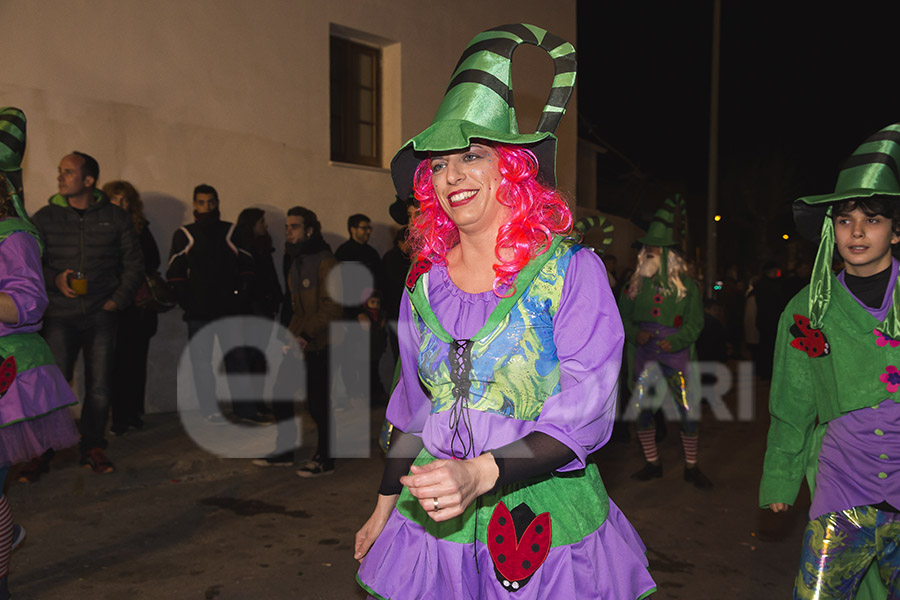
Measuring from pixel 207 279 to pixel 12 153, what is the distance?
3463 millimetres

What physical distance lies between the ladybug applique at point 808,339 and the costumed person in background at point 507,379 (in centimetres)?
135

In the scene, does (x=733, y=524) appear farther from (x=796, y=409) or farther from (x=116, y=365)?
(x=116, y=365)

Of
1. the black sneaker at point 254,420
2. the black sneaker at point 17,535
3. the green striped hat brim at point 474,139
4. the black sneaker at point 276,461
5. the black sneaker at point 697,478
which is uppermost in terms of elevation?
the green striped hat brim at point 474,139

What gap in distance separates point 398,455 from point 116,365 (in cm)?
587

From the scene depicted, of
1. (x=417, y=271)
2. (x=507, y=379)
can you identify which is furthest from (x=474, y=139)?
(x=507, y=379)

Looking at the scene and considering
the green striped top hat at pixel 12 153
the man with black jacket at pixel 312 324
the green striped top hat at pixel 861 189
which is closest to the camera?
the green striped top hat at pixel 861 189

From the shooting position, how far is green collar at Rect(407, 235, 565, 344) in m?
2.01

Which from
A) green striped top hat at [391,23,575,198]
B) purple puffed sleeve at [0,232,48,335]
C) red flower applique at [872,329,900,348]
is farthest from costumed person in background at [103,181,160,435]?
red flower applique at [872,329,900,348]

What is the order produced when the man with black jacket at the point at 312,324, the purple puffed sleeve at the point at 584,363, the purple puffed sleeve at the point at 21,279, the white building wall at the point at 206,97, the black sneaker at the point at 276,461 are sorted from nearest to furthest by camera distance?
the purple puffed sleeve at the point at 584,363 → the purple puffed sleeve at the point at 21,279 → the man with black jacket at the point at 312,324 → the black sneaker at the point at 276,461 → the white building wall at the point at 206,97

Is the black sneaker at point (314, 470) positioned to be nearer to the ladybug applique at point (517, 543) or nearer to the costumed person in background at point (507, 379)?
the costumed person in background at point (507, 379)

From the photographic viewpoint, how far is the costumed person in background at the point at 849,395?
2.79 meters

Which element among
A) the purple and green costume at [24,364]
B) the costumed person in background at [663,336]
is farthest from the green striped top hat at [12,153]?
the costumed person in background at [663,336]

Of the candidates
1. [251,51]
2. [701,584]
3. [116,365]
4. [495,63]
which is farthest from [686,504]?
[251,51]

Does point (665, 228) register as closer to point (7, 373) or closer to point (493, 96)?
point (493, 96)
